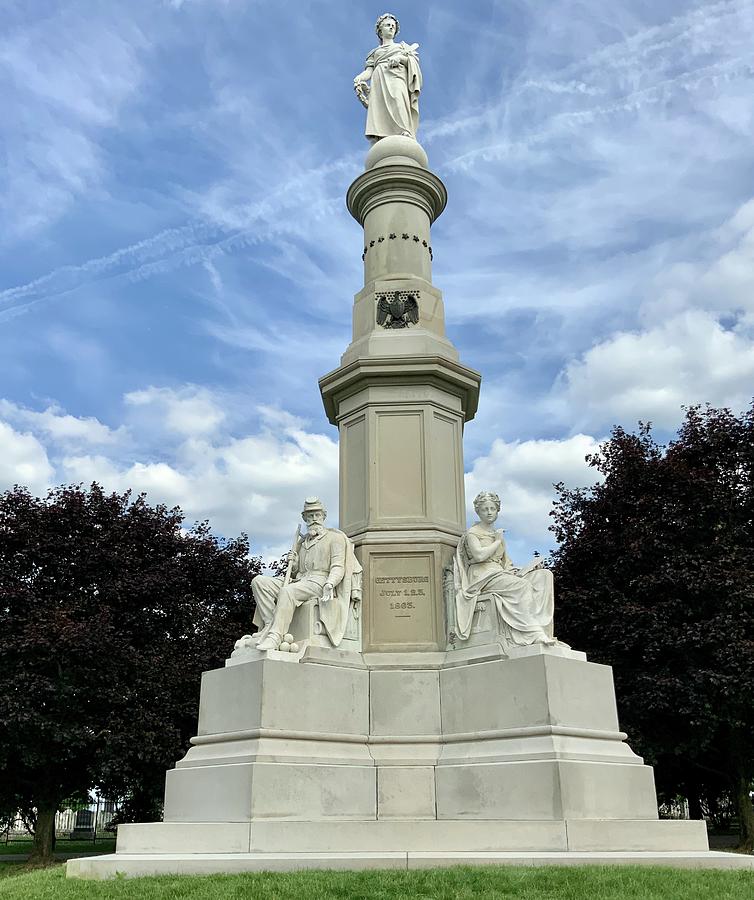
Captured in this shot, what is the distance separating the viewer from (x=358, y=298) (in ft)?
50.1

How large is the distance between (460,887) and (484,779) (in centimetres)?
338

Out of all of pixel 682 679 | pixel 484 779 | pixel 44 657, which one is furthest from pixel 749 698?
pixel 44 657

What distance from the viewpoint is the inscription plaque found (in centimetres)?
1230

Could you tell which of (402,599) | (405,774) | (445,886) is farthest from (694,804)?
(445,886)

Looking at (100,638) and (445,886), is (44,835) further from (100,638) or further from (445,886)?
(445,886)

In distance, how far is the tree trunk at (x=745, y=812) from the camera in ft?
67.3

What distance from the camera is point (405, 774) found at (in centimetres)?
1096

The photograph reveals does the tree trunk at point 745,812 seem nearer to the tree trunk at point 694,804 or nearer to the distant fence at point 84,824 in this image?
the tree trunk at point 694,804

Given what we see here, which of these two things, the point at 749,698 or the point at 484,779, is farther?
the point at 749,698

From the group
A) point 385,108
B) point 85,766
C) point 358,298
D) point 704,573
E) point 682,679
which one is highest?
point 385,108

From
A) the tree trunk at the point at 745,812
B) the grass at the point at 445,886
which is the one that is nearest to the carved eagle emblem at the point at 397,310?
the grass at the point at 445,886

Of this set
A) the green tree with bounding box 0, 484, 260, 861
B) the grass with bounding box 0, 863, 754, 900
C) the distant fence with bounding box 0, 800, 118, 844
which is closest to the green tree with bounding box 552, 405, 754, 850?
the green tree with bounding box 0, 484, 260, 861

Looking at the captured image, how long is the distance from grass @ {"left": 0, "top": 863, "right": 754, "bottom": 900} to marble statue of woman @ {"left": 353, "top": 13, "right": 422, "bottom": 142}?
42.5ft

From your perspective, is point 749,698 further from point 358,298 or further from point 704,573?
point 358,298
